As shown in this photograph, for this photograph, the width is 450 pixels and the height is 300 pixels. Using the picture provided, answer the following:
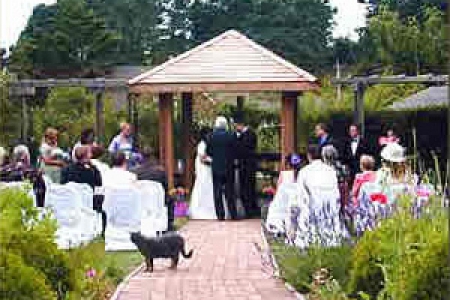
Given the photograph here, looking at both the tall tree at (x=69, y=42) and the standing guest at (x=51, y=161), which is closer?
the standing guest at (x=51, y=161)

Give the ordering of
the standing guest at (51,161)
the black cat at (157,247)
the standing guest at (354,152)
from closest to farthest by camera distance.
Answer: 1. the black cat at (157,247)
2. the standing guest at (51,161)
3. the standing guest at (354,152)

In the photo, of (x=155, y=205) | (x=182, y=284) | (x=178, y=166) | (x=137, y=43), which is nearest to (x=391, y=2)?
(x=137, y=43)

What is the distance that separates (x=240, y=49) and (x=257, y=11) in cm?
3412

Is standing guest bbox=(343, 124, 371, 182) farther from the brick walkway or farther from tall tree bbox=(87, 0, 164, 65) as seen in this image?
tall tree bbox=(87, 0, 164, 65)

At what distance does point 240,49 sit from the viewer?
70.3 feet

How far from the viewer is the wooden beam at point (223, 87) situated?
19844 mm

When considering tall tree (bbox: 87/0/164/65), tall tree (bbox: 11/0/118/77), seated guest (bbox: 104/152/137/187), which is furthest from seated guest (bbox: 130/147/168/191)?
tall tree (bbox: 87/0/164/65)

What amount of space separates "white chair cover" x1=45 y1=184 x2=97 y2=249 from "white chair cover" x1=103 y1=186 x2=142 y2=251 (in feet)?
1.08

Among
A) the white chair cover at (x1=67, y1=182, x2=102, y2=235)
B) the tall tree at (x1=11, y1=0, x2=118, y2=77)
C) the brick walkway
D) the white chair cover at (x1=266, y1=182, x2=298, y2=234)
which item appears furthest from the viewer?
the tall tree at (x1=11, y1=0, x2=118, y2=77)

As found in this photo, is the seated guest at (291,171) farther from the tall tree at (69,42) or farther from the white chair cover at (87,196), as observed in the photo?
the tall tree at (69,42)

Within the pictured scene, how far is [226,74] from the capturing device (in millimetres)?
20500

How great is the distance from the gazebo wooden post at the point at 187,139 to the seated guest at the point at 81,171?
8106mm

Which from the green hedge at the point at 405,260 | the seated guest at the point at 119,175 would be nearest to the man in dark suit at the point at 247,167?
the seated guest at the point at 119,175

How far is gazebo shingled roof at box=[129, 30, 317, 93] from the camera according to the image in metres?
20.0
